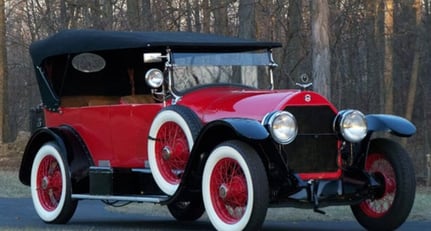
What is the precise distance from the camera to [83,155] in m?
11.2

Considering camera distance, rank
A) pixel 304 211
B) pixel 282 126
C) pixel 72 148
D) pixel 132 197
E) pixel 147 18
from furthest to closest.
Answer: pixel 147 18
pixel 304 211
pixel 72 148
pixel 132 197
pixel 282 126

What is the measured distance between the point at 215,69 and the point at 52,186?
8.40 feet

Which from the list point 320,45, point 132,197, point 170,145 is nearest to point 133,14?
point 320,45

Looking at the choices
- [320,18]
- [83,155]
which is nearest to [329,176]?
[83,155]

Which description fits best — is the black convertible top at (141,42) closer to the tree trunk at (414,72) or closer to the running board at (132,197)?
the running board at (132,197)

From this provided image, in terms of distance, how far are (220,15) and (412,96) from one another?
6.86m

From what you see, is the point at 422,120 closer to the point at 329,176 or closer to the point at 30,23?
the point at 30,23

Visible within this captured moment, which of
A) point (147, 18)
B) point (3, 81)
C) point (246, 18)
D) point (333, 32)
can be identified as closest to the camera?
point (246, 18)

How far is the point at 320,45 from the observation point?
66.7 feet

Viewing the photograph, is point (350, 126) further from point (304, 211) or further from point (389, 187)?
point (304, 211)

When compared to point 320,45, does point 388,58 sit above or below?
below

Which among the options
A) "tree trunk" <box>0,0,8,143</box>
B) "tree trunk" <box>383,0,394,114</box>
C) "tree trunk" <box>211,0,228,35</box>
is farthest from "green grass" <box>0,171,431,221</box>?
"tree trunk" <box>0,0,8,143</box>

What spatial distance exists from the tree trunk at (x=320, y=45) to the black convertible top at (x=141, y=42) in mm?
9426

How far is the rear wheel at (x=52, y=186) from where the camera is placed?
11.1 meters
